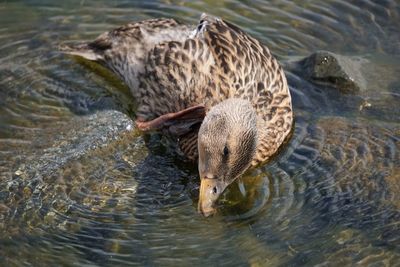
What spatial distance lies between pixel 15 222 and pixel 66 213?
15.7 inches

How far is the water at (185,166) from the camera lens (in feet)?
21.5

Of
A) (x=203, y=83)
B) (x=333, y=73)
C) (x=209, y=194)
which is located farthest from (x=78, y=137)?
(x=333, y=73)

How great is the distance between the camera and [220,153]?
22.4 feet

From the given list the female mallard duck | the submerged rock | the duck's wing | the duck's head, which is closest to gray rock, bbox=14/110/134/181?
the submerged rock

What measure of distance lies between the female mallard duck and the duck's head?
0.01 m

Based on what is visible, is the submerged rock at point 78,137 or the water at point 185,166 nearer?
the water at point 185,166

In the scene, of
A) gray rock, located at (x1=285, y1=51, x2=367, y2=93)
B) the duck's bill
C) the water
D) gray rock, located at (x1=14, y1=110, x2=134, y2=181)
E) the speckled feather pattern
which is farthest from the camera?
gray rock, located at (x1=285, y1=51, x2=367, y2=93)

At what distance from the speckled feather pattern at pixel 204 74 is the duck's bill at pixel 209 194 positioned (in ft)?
2.89

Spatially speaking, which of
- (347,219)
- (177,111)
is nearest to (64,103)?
(177,111)

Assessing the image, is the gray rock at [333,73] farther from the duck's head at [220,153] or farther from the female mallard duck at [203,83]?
the duck's head at [220,153]

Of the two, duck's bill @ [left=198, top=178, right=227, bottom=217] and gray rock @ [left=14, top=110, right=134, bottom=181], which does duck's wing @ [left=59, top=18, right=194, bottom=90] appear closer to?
gray rock @ [left=14, top=110, right=134, bottom=181]

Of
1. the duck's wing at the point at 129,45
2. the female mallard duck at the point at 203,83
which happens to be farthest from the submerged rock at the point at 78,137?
the duck's wing at the point at 129,45

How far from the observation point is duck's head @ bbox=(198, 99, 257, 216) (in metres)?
6.82

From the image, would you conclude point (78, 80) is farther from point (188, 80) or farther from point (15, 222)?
point (15, 222)
